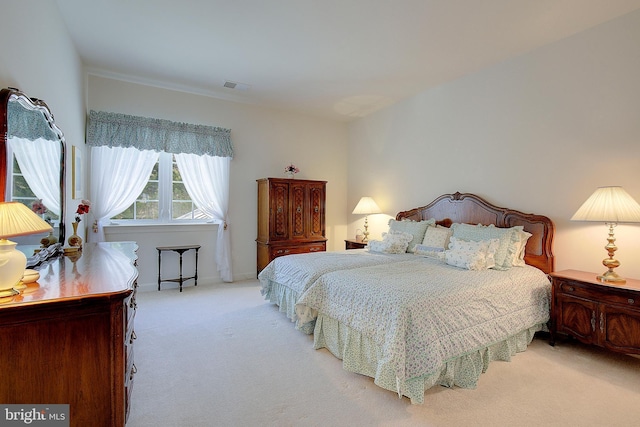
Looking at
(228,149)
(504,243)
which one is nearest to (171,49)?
(228,149)

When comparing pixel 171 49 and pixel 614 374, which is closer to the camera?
pixel 614 374

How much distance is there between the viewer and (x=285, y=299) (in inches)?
138

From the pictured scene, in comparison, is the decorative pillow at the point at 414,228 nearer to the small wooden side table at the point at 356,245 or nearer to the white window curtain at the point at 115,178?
the small wooden side table at the point at 356,245

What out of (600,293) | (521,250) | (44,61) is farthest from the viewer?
(521,250)

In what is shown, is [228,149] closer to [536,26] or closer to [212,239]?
[212,239]

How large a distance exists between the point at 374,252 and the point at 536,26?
110 inches

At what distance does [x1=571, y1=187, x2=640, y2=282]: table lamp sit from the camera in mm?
2477

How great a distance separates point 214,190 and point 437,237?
10.8 ft

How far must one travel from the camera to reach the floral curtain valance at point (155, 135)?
13.4ft

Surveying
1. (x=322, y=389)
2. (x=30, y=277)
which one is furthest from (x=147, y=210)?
(x=322, y=389)

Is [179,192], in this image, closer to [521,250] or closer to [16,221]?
[16,221]

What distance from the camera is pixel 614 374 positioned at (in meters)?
2.38

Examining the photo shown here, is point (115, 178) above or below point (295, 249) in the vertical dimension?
above

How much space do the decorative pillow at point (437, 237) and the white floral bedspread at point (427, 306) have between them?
655 millimetres
